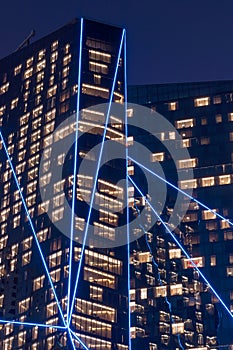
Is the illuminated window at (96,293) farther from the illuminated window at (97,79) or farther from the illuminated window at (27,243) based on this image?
the illuminated window at (97,79)

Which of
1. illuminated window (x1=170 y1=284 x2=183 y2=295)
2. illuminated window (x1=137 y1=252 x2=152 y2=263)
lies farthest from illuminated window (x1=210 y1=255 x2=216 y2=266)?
illuminated window (x1=137 y1=252 x2=152 y2=263)

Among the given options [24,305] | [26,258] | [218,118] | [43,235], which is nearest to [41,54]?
[218,118]

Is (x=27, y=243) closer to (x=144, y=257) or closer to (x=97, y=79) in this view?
(x=144, y=257)

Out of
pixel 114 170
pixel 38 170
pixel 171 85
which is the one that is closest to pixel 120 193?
pixel 114 170

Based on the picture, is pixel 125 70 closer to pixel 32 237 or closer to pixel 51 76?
pixel 51 76

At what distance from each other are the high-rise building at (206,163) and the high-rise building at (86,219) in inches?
10.6

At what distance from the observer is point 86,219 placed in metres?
112

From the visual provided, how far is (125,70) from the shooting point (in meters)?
127

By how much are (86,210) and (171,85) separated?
52.3 meters

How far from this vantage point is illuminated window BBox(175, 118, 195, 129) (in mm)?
145750

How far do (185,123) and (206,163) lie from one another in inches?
393

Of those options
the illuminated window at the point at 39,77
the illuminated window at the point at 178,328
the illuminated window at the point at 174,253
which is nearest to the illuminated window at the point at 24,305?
the illuminated window at the point at 178,328

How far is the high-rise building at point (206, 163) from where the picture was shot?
130m

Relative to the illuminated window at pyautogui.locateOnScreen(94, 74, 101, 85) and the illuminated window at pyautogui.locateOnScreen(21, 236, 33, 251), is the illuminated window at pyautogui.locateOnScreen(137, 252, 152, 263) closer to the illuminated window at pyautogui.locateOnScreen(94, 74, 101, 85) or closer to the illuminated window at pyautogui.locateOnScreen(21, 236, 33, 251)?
the illuminated window at pyautogui.locateOnScreen(21, 236, 33, 251)
